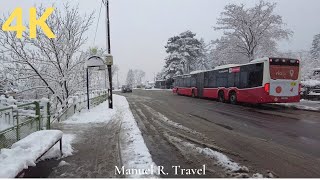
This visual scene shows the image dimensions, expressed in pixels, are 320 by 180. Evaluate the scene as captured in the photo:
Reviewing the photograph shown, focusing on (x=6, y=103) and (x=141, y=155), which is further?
(x=6, y=103)

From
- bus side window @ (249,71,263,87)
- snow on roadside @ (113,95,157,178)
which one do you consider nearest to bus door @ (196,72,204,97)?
bus side window @ (249,71,263,87)

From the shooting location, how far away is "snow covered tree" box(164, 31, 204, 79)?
2456 inches

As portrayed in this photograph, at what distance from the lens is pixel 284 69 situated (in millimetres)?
17047

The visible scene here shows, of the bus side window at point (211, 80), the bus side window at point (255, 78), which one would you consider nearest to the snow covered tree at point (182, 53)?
the bus side window at point (211, 80)

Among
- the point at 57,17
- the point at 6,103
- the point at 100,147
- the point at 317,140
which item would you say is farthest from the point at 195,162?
the point at 57,17

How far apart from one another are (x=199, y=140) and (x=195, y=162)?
7.22 ft

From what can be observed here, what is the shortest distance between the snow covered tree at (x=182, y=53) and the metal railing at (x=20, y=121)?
5305cm

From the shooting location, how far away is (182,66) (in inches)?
2453

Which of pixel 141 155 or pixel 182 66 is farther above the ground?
pixel 182 66

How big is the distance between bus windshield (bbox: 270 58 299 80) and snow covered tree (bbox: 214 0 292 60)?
17.0 meters

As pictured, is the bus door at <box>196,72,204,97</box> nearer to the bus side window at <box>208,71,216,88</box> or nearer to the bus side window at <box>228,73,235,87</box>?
the bus side window at <box>208,71,216,88</box>

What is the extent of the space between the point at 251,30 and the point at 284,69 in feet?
60.1

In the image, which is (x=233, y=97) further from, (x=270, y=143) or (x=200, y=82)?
(x=270, y=143)

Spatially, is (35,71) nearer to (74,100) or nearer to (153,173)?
(74,100)
